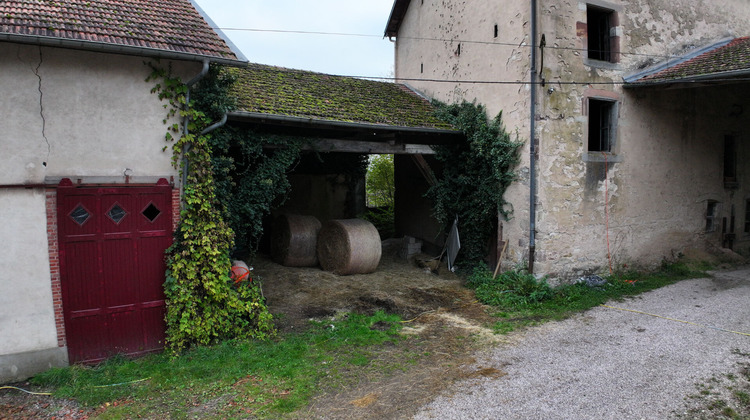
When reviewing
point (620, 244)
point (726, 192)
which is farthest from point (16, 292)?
point (726, 192)

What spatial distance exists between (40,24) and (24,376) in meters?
4.69

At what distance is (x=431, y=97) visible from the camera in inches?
500

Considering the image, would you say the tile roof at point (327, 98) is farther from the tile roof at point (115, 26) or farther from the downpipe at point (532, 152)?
the downpipe at point (532, 152)

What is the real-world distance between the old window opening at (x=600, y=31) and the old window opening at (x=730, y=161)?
5083 millimetres

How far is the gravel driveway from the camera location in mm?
5027

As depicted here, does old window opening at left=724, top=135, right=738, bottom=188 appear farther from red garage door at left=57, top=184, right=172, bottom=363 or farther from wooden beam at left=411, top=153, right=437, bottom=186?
red garage door at left=57, top=184, right=172, bottom=363

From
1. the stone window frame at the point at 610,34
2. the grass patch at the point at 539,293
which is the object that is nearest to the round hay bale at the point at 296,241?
the grass patch at the point at 539,293

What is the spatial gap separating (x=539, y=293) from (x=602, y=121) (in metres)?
4.54

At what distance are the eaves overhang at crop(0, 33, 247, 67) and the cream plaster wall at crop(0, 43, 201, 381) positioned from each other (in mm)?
200

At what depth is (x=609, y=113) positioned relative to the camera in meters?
10.4

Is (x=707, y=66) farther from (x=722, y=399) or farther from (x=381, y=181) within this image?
(x=381, y=181)

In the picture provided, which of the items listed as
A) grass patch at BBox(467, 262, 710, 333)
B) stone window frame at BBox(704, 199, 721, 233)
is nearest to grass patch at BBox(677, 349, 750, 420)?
grass patch at BBox(467, 262, 710, 333)

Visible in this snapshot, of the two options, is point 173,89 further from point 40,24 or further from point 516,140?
point 516,140

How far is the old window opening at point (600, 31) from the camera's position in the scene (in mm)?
10297
